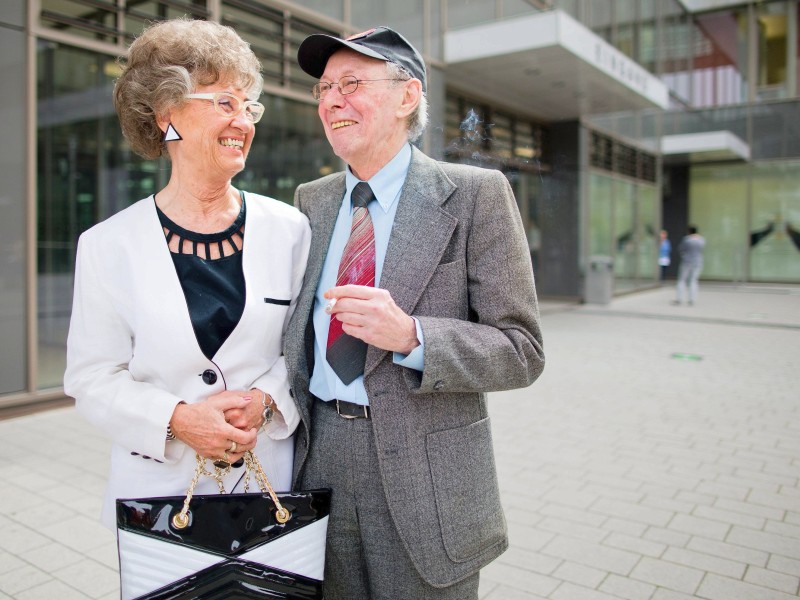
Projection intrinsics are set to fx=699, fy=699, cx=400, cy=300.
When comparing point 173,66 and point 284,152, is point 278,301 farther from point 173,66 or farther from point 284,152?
point 284,152

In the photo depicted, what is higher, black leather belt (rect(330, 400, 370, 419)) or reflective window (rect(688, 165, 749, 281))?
reflective window (rect(688, 165, 749, 281))

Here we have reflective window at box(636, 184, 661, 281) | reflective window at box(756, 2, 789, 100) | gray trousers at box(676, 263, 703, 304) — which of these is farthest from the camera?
reflective window at box(756, 2, 789, 100)

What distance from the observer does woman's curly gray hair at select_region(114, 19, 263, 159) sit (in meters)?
1.70

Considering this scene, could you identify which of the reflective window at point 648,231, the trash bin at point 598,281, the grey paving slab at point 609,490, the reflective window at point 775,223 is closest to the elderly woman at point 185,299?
the grey paving slab at point 609,490

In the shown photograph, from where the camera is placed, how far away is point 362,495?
1.73m

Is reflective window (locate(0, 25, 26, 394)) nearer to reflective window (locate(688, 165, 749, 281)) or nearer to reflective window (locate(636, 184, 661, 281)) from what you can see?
reflective window (locate(636, 184, 661, 281))

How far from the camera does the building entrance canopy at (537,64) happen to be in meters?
10.0

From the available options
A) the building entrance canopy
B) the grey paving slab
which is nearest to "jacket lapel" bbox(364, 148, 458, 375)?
the grey paving slab

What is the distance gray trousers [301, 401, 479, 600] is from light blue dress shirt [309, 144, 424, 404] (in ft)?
0.24

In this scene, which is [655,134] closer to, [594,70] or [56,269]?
[594,70]

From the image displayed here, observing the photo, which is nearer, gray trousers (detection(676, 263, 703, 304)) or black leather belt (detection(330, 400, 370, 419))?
black leather belt (detection(330, 400, 370, 419))

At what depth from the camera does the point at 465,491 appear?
169 cm

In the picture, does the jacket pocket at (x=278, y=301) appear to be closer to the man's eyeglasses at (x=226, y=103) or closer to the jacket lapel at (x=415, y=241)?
the jacket lapel at (x=415, y=241)

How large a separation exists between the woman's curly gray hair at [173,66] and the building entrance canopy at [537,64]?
8.98 metres
